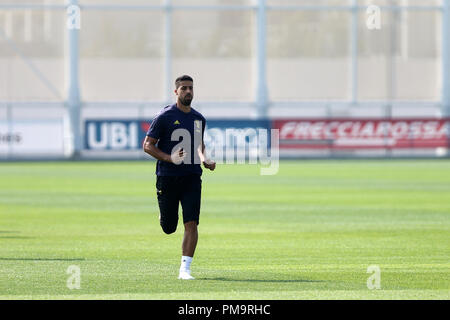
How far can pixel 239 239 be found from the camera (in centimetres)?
1691

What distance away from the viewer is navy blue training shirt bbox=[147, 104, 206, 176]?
12383 mm

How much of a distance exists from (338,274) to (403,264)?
132 centimetres

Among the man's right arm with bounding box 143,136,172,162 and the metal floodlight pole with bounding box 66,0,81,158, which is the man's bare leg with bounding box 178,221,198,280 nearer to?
the man's right arm with bounding box 143,136,172,162

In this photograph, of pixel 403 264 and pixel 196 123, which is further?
pixel 403 264

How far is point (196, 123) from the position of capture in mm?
12422

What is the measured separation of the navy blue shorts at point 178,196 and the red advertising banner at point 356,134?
1290 inches

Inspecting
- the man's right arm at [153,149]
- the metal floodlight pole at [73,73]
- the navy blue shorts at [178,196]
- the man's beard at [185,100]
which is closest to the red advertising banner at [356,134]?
the metal floodlight pole at [73,73]

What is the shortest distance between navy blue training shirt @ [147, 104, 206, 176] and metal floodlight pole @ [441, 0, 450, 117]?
40677mm

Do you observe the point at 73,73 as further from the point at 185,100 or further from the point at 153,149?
the point at 185,100

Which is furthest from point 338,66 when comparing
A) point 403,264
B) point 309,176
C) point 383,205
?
point 403,264

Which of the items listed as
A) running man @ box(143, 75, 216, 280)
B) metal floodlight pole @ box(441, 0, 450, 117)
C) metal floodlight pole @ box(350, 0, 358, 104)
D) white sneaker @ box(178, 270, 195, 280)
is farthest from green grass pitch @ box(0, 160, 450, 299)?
metal floodlight pole @ box(350, 0, 358, 104)
